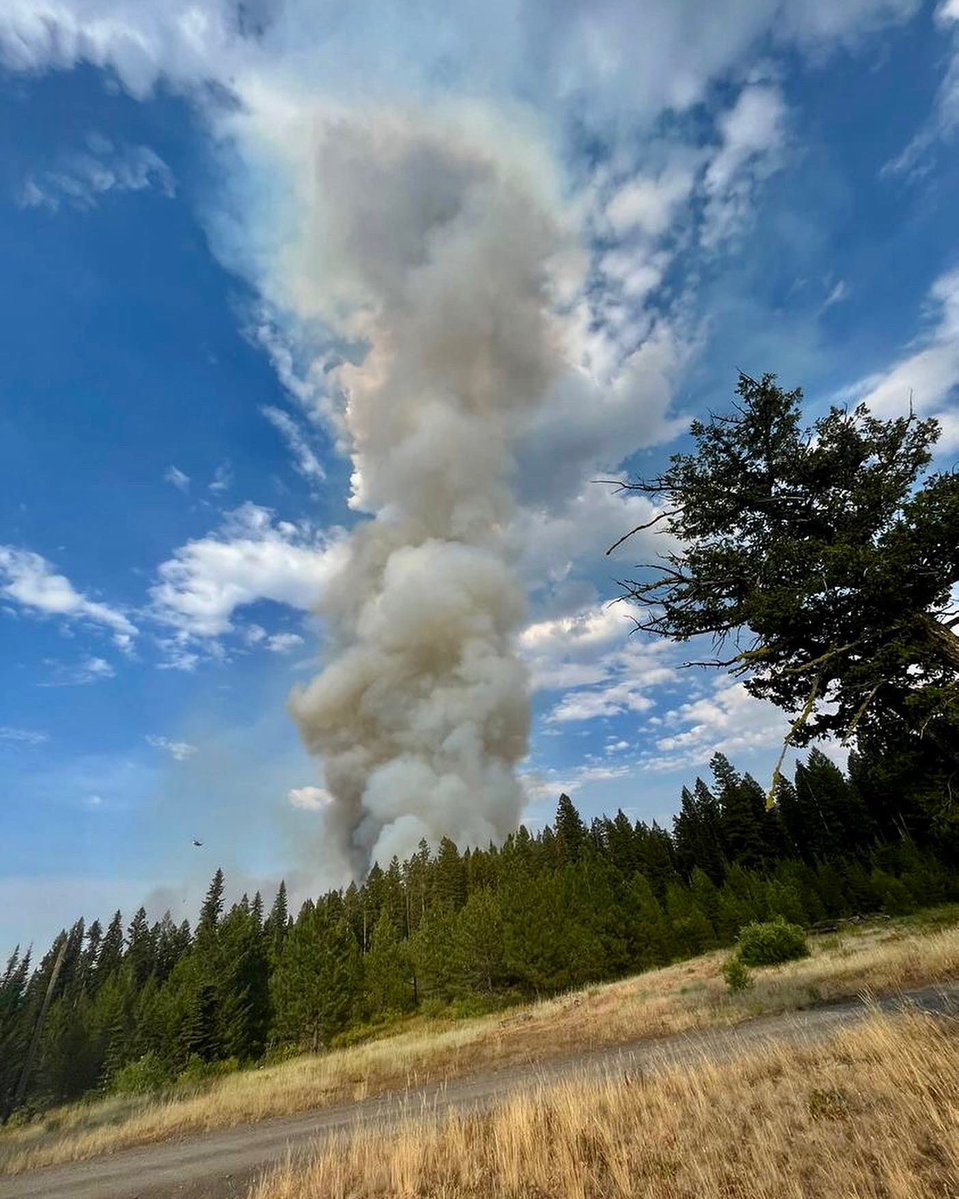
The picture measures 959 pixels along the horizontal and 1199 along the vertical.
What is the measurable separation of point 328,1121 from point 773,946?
16.4 m

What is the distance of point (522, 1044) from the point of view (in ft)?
59.3

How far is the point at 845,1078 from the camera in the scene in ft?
17.8

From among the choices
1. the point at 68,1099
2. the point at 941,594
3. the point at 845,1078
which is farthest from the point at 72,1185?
the point at 68,1099

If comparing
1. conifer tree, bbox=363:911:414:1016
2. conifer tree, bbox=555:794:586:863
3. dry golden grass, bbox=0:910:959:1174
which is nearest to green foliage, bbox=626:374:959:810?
dry golden grass, bbox=0:910:959:1174

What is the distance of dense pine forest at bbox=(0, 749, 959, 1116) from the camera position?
118 ft

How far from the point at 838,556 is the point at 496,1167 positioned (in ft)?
22.3

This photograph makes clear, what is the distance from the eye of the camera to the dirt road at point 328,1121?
818 centimetres

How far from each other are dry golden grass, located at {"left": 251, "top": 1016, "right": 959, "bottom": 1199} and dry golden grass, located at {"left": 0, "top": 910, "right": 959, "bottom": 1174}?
8.28 m

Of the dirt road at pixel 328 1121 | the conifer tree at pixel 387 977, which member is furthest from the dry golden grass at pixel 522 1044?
the conifer tree at pixel 387 977

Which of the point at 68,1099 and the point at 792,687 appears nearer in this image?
the point at 792,687

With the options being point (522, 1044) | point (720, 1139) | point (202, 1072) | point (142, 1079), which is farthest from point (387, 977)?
point (720, 1139)

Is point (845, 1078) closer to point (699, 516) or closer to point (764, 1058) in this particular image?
point (764, 1058)

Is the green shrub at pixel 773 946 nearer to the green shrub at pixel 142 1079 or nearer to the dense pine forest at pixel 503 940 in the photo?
the dense pine forest at pixel 503 940

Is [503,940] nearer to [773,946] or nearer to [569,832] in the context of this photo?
[773,946]
